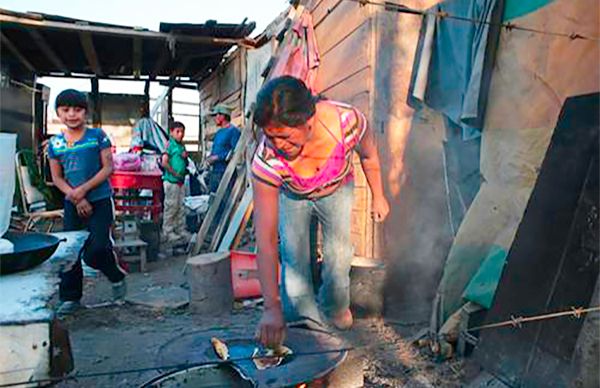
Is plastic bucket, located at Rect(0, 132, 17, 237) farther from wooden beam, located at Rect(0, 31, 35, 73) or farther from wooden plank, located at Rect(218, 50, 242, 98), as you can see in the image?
wooden beam, located at Rect(0, 31, 35, 73)

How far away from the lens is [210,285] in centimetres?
430

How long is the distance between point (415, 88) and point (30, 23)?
772cm

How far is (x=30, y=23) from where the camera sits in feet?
27.9

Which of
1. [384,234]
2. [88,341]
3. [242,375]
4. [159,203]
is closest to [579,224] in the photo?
[242,375]

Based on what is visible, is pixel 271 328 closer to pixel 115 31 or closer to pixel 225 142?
pixel 225 142

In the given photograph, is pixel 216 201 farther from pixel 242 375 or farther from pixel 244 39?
pixel 242 375

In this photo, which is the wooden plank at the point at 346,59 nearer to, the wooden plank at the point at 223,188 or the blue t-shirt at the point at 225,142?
the wooden plank at the point at 223,188

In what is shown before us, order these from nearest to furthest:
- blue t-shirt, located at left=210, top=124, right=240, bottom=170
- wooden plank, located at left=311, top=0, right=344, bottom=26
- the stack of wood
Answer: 1. wooden plank, located at left=311, top=0, right=344, bottom=26
2. the stack of wood
3. blue t-shirt, located at left=210, top=124, right=240, bottom=170

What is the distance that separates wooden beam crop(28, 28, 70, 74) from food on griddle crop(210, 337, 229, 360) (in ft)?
29.9

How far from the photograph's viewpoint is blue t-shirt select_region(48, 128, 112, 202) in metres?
4.12

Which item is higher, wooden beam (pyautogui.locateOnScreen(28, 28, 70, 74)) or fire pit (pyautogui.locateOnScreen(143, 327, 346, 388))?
wooden beam (pyautogui.locateOnScreen(28, 28, 70, 74))

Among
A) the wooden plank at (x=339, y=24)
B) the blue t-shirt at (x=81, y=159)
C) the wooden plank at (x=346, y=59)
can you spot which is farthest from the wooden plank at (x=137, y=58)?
the blue t-shirt at (x=81, y=159)

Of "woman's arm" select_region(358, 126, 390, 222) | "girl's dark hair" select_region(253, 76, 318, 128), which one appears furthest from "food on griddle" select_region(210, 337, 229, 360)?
"woman's arm" select_region(358, 126, 390, 222)

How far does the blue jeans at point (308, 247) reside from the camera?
2885 mm
